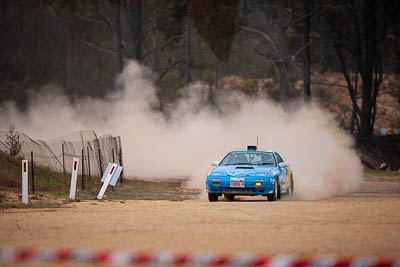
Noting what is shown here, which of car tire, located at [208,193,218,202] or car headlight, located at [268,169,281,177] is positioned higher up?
car headlight, located at [268,169,281,177]

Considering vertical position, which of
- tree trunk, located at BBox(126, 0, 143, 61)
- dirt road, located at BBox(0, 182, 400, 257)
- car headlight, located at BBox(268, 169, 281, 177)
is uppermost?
tree trunk, located at BBox(126, 0, 143, 61)

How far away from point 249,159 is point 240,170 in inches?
A: 58.6

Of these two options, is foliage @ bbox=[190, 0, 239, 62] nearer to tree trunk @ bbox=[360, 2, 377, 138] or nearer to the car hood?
tree trunk @ bbox=[360, 2, 377, 138]

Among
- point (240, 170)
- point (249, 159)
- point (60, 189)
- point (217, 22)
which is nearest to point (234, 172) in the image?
point (240, 170)

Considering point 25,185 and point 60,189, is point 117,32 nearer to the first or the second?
point 60,189

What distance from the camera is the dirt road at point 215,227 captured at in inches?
436

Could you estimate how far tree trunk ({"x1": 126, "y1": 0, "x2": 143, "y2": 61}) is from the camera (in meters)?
56.3

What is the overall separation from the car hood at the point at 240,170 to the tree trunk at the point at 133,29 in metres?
37.0

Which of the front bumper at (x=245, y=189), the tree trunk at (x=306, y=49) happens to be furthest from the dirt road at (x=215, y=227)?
the tree trunk at (x=306, y=49)

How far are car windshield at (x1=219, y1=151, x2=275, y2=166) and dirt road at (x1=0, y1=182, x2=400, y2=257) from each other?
2581mm

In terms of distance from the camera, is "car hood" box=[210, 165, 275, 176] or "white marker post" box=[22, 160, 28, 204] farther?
"car hood" box=[210, 165, 275, 176]

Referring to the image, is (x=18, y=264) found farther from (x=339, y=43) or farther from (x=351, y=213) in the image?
(x=339, y=43)

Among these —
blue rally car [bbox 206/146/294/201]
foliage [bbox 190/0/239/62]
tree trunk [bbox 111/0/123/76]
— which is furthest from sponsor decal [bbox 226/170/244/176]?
tree trunk [bbox 111/0/123/76]

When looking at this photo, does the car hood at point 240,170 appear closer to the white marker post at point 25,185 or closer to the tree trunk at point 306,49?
the white marker post at point 25,185
